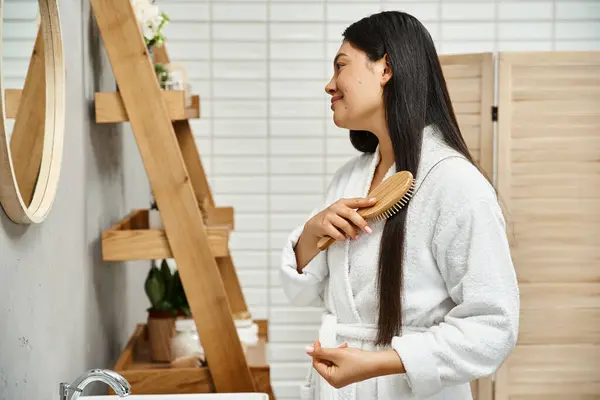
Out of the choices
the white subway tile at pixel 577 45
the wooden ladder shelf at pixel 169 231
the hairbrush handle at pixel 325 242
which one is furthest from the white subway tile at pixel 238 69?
the hairbrush handle at pixel 325 242

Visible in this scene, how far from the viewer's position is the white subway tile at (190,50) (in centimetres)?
366

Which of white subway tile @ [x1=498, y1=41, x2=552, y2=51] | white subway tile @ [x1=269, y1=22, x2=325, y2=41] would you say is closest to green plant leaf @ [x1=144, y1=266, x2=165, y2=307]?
white subway tile @ [x1=269, y1=22, x2=325, y2=41]

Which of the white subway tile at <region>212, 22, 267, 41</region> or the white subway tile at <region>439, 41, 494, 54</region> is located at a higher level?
the white subway tile at <region>212, 22, 267, 41</region>

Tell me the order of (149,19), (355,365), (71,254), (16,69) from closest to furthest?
(355,365), (16,69), (71,254), (149,19)

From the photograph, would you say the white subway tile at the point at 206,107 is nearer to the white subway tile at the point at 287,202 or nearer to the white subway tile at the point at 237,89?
the white subway tile at the point at 237,89

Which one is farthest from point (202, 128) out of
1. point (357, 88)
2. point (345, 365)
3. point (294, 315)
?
point (345, 365)

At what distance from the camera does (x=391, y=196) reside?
148 cm

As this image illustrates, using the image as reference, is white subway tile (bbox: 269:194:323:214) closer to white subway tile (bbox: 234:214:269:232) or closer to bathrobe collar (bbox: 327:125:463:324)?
white subway tile (bbox: 234:214:269:232)

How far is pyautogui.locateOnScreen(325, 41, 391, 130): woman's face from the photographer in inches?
62.6

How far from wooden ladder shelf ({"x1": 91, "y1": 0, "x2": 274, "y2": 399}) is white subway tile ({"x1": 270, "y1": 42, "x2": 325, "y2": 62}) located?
152 centimetres

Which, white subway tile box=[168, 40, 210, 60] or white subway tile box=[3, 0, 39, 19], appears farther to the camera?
white subway tile box=[168, 40, 210, 60]

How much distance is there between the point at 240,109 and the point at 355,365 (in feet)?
7.91

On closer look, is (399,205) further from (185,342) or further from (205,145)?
(205,145)

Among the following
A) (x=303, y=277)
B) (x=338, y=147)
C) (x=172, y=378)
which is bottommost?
(x=172, y=378)
